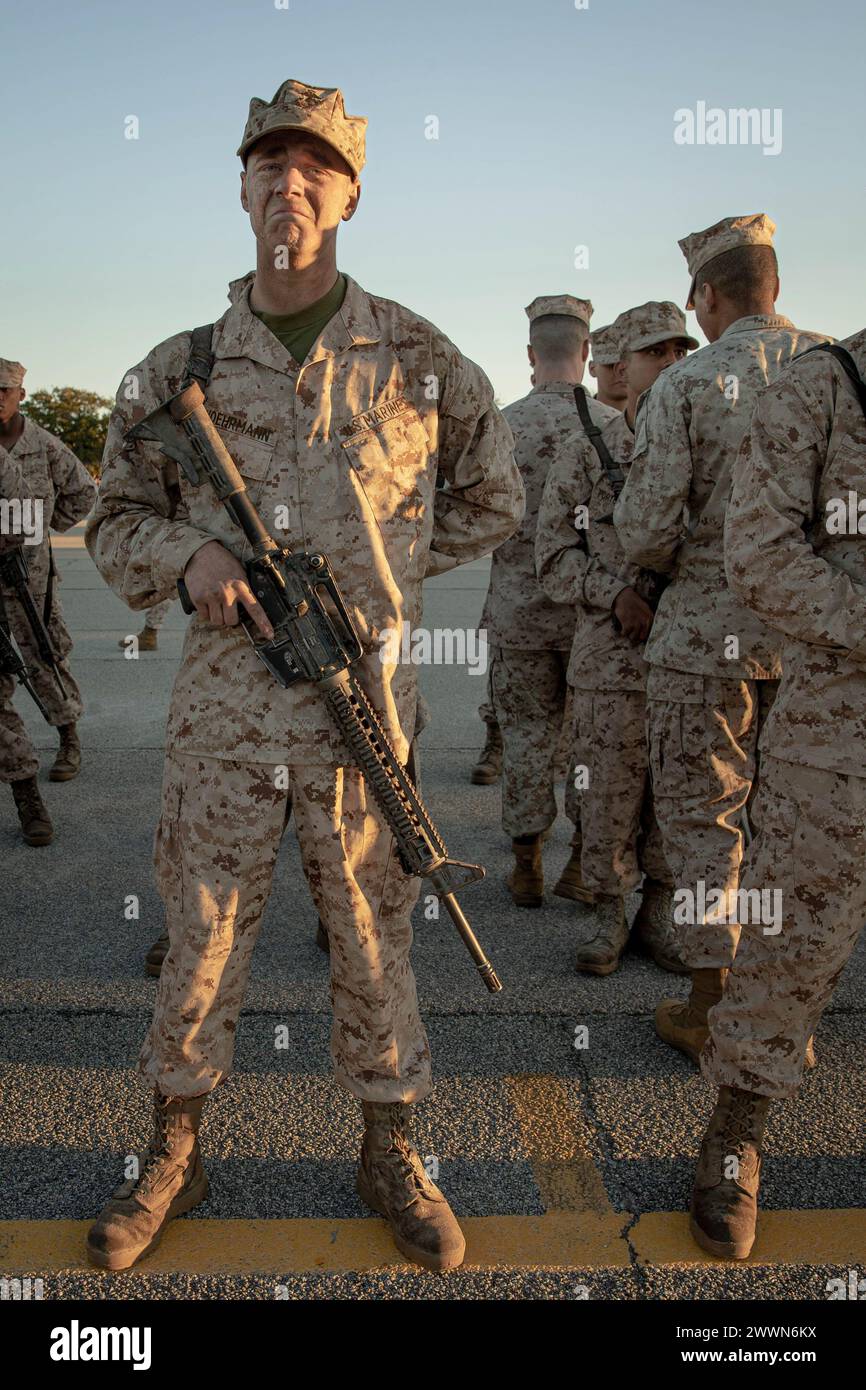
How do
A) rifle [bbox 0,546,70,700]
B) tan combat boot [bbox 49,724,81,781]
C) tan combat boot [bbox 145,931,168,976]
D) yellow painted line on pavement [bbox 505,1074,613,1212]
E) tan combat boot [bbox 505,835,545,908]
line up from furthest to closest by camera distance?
tan combat boot [bbox 49,724,81,781] < rifle [bbox 0,546,70,700] < tan combat boot [bbox 505,835,545,908] < tan combat boot [bbox 145,931,168,976] < yellow painted line on pavement [bbox 505,1074,613,1212]

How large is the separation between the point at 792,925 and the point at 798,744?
1.28 ft

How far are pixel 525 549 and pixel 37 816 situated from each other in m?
2.59

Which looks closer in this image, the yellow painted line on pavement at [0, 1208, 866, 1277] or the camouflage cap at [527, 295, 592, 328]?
the yellow painted line on pavement at [0, 1208, 866, 1277]

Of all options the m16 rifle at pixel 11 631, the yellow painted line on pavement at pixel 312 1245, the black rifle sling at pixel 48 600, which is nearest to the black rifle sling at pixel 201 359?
the yellow painted line on pavement at pixel 312 1245

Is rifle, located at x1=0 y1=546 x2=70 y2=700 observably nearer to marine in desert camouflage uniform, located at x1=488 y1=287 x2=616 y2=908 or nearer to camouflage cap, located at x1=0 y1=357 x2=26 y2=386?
camouflage cap, located at x1=0 y1=357 x2=26 y2=386

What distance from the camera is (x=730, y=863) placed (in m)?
3.38

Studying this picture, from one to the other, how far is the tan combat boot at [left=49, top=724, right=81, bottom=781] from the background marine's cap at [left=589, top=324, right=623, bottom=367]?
11.7 ft

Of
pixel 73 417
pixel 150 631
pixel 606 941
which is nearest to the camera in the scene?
pixel 606 941

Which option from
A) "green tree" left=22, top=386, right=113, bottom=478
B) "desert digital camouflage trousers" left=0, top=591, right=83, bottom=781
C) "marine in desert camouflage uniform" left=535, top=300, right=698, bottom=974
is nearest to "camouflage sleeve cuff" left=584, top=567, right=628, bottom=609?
"marine in desert camouflage uniform" left=535, top=300, right=698, bottom=974

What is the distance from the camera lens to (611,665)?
3.93m

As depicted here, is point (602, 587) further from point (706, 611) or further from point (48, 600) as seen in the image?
point (48, 600)

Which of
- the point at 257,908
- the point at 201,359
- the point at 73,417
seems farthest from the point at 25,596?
the point at 73,417

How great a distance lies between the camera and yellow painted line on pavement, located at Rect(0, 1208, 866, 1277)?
2.33 m
